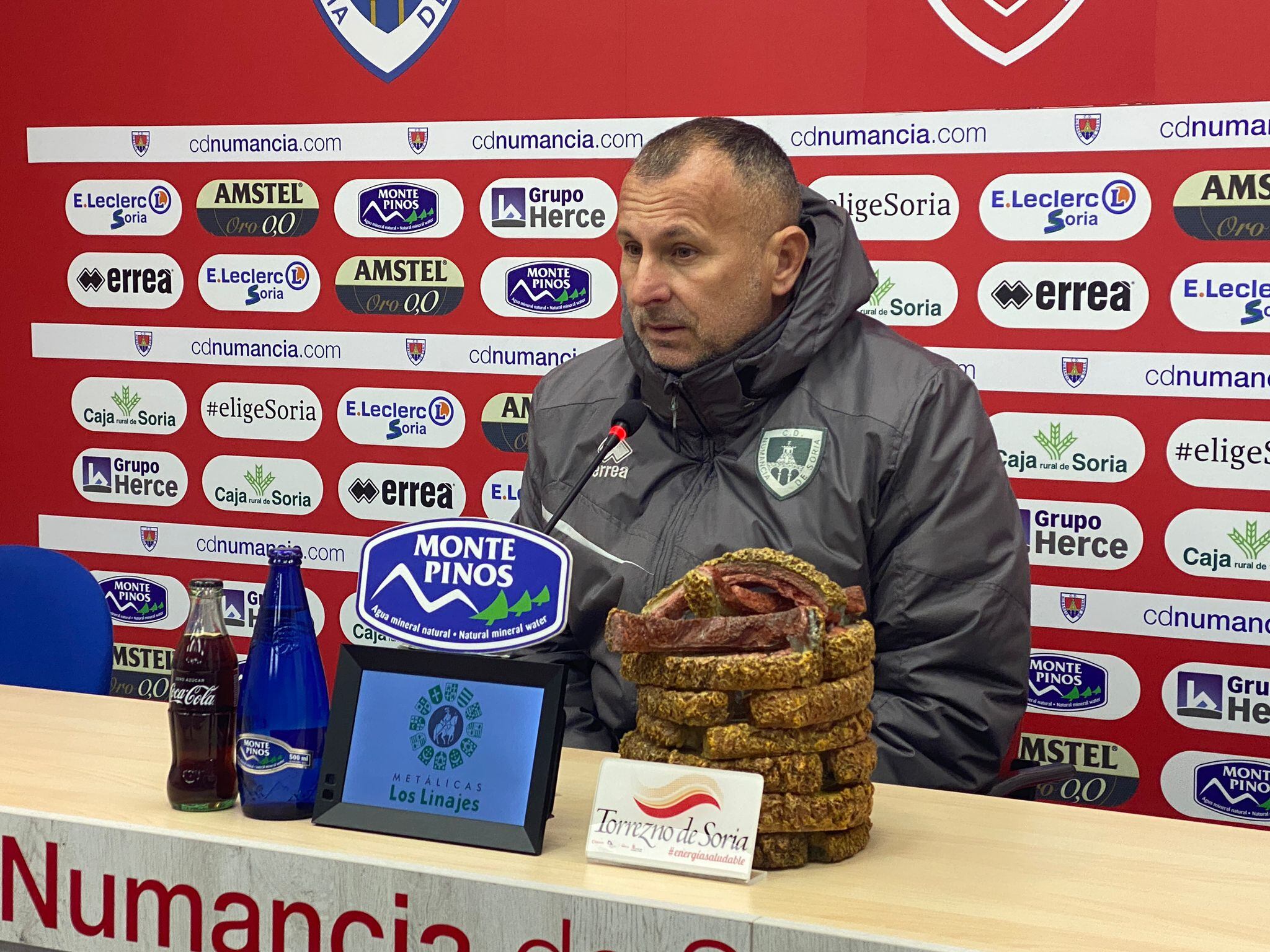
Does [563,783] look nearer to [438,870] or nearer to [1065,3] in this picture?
[438,870]

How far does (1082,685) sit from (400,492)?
1517mm

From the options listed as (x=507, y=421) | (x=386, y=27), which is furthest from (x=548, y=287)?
(x=386, y=27)

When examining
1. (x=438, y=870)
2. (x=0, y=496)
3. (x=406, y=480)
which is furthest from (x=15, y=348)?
(x=438, y=870)

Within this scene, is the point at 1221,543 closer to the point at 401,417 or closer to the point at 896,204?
the point at 896,204

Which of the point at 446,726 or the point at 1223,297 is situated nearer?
the point at 446,726

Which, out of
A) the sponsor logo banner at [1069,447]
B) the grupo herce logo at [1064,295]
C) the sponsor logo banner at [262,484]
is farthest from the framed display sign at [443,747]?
the sponsor logo banner at [262,484]

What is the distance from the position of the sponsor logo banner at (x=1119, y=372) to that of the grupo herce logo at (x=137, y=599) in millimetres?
1957

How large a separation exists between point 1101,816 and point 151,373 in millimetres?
2692

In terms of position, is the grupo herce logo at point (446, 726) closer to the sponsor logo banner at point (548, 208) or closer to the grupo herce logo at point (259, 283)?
the sponsor logo banner at point (548, 208)

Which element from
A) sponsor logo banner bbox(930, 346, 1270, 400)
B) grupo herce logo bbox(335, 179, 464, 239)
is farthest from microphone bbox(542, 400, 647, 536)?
grupo herce logo bbox(335, 179, 464, 239)

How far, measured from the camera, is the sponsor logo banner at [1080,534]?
2.67 meters

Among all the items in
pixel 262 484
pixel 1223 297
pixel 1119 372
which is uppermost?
pixel 1223 297

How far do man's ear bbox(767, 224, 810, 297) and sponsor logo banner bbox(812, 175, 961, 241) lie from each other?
0.67 m

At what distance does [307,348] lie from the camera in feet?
10.9
